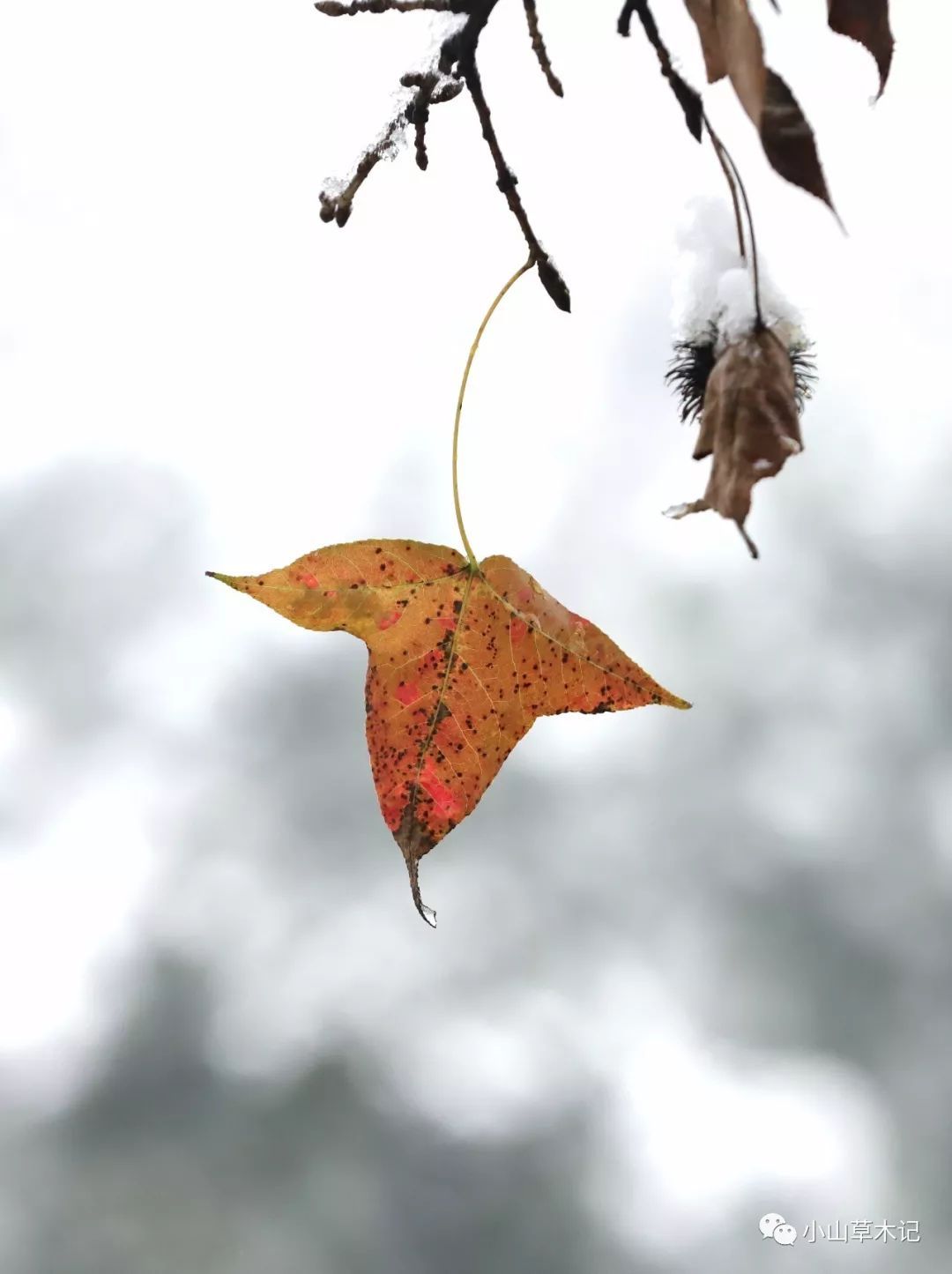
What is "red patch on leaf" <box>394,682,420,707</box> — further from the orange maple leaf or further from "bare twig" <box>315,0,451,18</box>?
"bare twig" <box>315,0,451,18</box>

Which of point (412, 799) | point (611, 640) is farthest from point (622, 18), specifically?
point (412, 799)

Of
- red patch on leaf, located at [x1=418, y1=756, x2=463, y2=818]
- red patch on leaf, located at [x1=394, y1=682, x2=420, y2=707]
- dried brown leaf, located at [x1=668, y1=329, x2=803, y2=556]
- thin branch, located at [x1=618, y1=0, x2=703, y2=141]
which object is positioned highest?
thin branch, located at [x1=618, y1=0, x2=703, y2=141]

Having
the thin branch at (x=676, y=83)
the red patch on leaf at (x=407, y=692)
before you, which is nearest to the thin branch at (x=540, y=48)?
the thin branch at (x=676, y=83)

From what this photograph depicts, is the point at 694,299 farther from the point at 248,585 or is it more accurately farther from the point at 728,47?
the point at 248,585

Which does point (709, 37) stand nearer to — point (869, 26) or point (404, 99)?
point (869, 26)

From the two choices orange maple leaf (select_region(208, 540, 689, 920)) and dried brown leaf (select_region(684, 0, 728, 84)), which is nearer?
dried brown leaf (select_region(684, 0, 728, 84))

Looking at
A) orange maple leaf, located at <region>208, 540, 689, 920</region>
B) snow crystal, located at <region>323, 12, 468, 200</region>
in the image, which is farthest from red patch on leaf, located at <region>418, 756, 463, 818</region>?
snow crystal, located at <region>323, 12, 468, 200</region>

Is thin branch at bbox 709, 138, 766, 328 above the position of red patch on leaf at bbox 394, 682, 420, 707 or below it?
above
